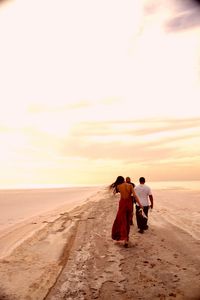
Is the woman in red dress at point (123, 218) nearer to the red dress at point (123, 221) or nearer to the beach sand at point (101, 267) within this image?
the red dress at point (123, 221)

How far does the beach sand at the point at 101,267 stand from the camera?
23.7 ft

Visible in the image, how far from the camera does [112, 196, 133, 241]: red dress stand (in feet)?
36.7

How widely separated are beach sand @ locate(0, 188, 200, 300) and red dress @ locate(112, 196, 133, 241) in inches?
11.3

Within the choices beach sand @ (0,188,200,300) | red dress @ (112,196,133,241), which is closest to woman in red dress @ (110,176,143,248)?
red dress @ (112,196,133,241)

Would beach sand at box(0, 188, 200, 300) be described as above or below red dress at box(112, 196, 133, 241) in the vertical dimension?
below

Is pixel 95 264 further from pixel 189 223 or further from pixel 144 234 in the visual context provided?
pixel 189 223

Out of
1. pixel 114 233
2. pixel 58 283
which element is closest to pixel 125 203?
pixel 114 233

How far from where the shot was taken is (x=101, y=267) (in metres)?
8.82

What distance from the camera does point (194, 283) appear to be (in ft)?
25.3

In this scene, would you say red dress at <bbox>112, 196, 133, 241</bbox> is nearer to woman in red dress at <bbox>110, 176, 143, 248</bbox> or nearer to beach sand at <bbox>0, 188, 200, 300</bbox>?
woman in red dress at <bbox>110, 176, 143, 248</bbox>

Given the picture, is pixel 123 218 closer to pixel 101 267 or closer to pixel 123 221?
pixel 123 221

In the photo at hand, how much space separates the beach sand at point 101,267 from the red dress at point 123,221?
0.94ft

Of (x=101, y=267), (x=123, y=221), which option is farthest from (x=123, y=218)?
(x=101, y=267)

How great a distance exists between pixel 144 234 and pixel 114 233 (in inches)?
87.0
